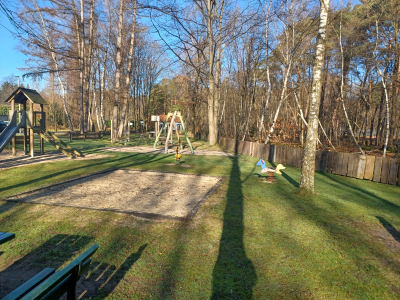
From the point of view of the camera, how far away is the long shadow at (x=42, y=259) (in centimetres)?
326

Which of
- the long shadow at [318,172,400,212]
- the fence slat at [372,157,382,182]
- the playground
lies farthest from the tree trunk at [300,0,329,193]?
the fence slat at [372,157,382,182]

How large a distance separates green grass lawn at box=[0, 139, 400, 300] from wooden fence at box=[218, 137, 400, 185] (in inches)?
176

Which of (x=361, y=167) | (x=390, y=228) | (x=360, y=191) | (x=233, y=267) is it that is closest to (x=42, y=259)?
(x=233, y=267)

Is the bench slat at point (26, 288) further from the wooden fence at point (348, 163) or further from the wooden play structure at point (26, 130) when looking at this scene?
the wooden fence at point (348, 163)

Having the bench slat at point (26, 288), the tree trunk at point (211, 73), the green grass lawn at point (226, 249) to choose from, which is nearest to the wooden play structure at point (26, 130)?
the green grass lawn at point (226, 249)

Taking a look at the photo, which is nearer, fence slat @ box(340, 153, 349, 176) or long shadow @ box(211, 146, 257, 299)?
long shadow @ box(211, 146, 257, 299)

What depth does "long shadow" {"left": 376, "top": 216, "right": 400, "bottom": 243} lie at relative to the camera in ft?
16.8

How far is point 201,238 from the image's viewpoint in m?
4.59

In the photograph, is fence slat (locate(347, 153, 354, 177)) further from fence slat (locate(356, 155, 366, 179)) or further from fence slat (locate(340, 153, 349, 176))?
fence slat (locate(356, 155, 366, 179))

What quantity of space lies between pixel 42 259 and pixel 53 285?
2.07 m

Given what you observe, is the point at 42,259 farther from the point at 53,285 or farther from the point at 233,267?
the point at 233,267

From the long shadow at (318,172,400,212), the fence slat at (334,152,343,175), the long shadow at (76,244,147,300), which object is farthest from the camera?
the fence slat at (334,152,343,175)

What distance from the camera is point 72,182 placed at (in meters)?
8.39

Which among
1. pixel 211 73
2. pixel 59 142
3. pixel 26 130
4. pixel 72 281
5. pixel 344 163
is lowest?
pixel 72 281
